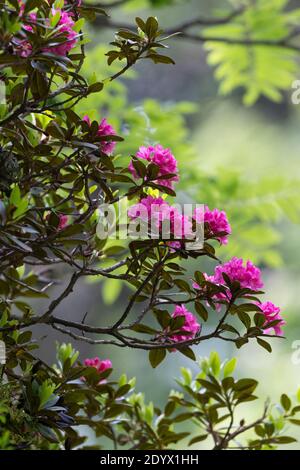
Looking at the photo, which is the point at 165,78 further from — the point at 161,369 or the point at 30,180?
the point at 30,180

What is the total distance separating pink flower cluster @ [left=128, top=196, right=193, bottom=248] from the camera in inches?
37.2

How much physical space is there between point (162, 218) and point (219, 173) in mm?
1441

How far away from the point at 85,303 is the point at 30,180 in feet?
15.2

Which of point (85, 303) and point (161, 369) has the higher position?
point (85, 303)

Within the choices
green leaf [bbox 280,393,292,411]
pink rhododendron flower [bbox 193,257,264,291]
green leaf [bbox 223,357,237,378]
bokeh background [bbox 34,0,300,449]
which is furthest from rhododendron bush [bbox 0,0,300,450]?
bokeh background [bbox 34,0,300,449]

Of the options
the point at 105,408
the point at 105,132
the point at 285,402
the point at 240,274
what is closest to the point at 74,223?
the point at 105,132

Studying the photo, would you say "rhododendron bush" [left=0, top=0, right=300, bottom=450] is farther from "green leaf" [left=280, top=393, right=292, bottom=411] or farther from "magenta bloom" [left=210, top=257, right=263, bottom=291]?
"green leaf" [left=280, top=393, right=292, bottom=411]

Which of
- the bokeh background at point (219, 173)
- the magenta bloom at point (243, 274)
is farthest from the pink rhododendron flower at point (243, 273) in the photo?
the bokeh background at point (219, 173)

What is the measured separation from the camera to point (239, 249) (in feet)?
7.65

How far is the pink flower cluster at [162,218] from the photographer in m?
0.95

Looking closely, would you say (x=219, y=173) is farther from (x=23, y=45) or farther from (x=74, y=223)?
(x=23, y=45)

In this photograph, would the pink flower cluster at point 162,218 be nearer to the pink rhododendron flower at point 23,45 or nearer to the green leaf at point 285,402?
the pink rhododendron flower at point 23,45

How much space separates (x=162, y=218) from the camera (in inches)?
37.3
